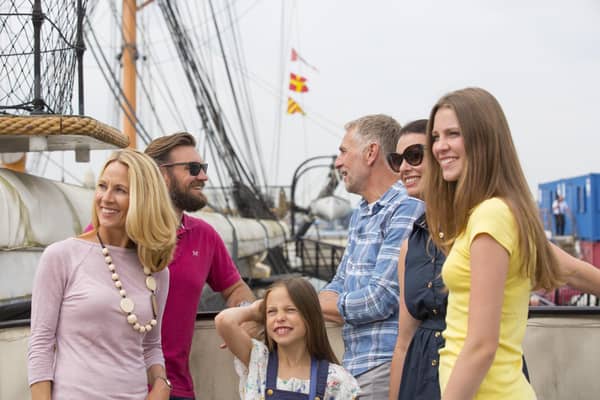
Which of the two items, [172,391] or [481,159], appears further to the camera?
[172,391]

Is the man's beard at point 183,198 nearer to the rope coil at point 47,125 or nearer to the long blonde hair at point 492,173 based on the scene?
the rope coil at point 47,125

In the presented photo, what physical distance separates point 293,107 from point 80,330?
86.9ft

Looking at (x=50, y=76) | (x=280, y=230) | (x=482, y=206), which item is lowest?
(x=280, y=230)

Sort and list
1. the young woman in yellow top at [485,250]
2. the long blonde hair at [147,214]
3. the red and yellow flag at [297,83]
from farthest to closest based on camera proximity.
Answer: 1. the red and yellow flag at [297,83]
2. the long blonde hair at [147,214]
3. the young woman in yellow top at [485,250]

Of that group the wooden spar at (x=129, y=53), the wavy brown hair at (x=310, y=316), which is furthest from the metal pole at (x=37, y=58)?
the wooden spar at (x=129, y=53)

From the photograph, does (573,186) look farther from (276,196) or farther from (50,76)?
(50,76)

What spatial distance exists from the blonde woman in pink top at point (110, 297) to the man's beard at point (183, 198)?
648 mm

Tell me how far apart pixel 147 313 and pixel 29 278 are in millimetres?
1574

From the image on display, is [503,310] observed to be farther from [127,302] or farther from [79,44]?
[79,44]

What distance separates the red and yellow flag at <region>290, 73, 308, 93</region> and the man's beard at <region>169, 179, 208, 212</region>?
25202 millimetres

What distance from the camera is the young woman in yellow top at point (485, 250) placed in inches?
71.1

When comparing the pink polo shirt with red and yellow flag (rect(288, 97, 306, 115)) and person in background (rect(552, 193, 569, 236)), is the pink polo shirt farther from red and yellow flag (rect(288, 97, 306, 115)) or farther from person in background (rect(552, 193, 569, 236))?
red and yellow flag (rect(288, 97, 306, 115))

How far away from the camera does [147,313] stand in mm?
2344

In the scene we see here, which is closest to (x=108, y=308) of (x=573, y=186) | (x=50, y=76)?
(x=50, y=76)
